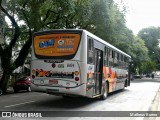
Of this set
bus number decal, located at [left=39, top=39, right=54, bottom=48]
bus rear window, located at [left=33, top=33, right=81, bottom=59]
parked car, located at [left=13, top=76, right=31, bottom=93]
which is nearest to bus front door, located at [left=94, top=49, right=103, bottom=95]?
bus rear window, located at [left=33, top=33, right=81, bottom=59]

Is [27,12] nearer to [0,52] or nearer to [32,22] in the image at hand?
[32,22]

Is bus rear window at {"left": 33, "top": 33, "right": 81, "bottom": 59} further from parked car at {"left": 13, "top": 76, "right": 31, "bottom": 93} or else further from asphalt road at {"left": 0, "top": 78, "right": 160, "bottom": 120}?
parked car at {"left": 13, "top": 76, "right": 31, "bottom": 93}

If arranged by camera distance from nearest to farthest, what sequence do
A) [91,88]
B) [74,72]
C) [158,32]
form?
[74,72] < [91,88] < [158,32]

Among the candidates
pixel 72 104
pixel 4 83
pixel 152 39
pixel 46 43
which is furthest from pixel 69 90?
pixel 152 39

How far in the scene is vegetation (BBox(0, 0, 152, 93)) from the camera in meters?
22.3

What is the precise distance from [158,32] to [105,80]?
76.3 metres

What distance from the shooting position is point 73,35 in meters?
13.3

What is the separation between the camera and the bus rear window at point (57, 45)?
13211 millimetres

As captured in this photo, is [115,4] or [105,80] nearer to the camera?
[105,80]

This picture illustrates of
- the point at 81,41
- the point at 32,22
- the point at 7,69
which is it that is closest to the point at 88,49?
the point at 81,41

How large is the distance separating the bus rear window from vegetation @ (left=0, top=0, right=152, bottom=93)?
759cm

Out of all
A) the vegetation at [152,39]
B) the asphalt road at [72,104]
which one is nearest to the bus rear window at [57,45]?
the asphalt road at [72,104]

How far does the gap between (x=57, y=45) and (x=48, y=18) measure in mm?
15431

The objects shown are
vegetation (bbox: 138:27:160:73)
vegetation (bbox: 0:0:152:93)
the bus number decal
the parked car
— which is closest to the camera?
the bus number decal
